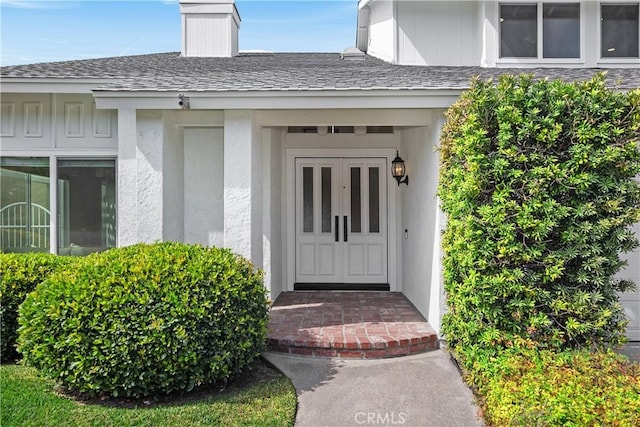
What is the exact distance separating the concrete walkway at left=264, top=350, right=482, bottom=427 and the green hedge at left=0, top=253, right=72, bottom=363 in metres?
3.26

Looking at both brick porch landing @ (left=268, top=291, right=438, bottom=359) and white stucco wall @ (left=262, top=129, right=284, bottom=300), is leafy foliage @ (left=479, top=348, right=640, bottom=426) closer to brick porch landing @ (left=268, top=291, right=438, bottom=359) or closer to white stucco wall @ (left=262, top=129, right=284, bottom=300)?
brick porch landing @ (left=268, top=291, right=438, bottom=359)

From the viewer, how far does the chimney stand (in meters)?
10.2

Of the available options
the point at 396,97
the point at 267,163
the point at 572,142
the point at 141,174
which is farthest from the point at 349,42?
the point at 572,142

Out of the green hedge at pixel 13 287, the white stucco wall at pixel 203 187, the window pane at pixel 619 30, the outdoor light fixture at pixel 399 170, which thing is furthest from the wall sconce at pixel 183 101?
the window pane at pixel 619 30

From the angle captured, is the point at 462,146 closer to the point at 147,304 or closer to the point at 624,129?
the point at 624,129

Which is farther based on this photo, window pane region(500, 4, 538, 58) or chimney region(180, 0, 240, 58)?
chimney region(180, 0, 240, 58)

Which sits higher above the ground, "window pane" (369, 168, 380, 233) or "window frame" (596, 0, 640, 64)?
"window frame" (596, 0, 640, 64)

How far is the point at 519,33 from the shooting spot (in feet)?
28.5

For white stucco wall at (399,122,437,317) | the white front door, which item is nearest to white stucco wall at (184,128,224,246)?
the white front door

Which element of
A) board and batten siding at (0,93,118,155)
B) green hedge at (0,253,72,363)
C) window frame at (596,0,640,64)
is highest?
window frame at (596,0,640,64)

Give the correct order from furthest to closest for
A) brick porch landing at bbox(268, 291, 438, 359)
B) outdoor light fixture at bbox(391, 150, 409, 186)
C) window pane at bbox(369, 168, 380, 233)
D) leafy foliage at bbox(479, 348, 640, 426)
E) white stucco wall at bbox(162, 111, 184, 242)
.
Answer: window pane at bbox(369, 168, 380, 233) → outdoor light fixture at bbox(391, 150, 409, 186) → white stucco wall at bbox(162, 111, 184, 242) → brick porch landing at bbox(268, 291, 438, 359) → leafy foliage at bbox(479, 348, 640, 426)

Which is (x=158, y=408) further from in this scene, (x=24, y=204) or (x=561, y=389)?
(x=24, y=204)

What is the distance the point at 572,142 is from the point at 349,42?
10.4m

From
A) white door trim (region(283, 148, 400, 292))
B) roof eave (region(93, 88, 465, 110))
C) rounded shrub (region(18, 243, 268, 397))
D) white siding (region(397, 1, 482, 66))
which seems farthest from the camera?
white door trim (region(283, 148, 400, 292))
